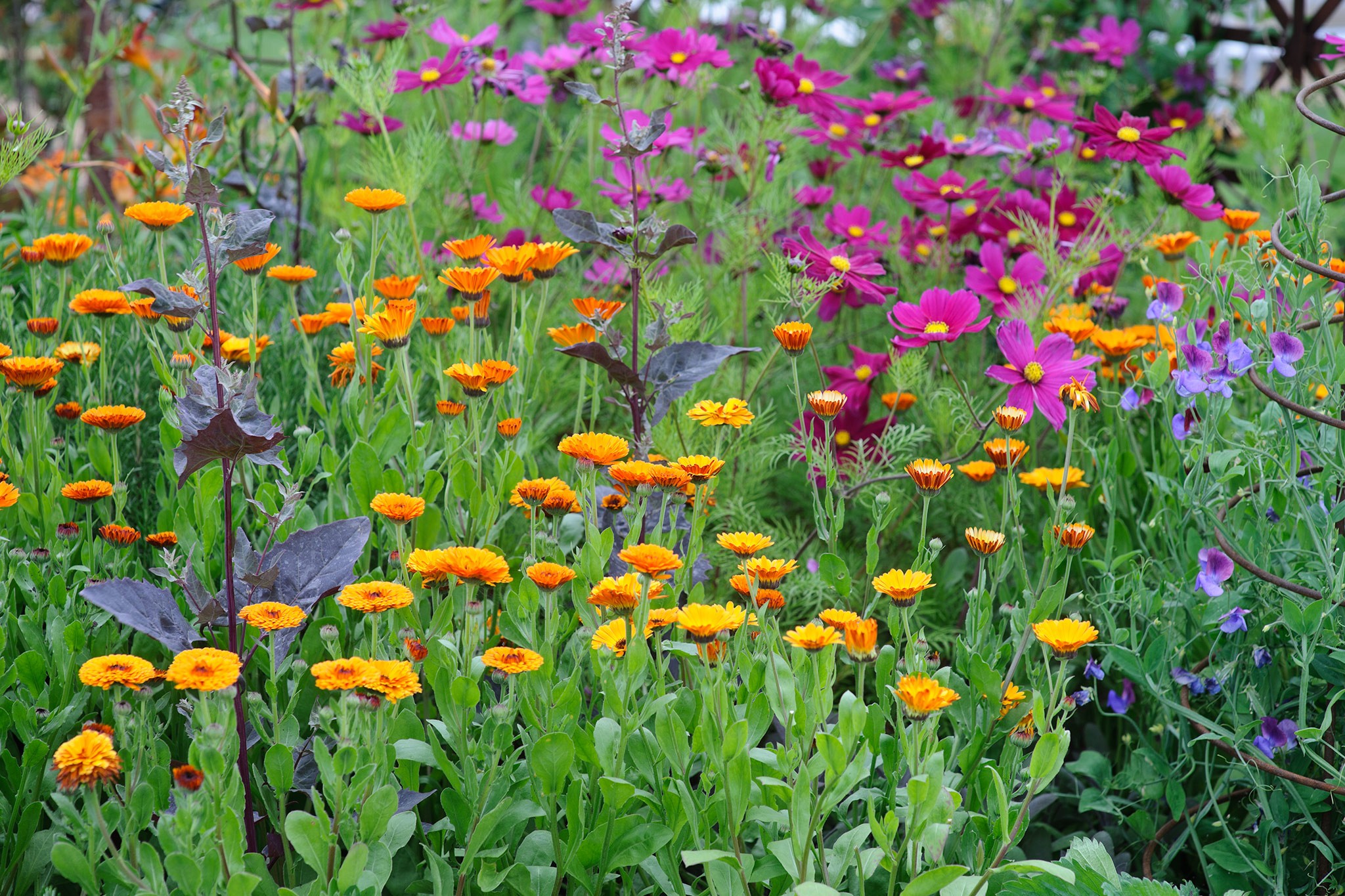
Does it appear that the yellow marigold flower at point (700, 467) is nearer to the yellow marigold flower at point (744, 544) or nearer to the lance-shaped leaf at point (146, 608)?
the yellow marigold flower at point (744, 544)

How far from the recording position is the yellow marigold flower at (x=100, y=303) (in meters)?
1.43

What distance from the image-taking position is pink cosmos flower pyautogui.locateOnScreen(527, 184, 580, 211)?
2.22 m

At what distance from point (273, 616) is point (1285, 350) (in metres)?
1.07

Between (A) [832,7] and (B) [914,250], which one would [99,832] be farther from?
(A) [832,7]

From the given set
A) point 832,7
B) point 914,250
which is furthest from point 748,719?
point 832,7

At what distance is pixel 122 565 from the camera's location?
1275mm

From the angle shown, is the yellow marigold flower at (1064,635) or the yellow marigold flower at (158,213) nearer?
the yellow marigold flower at (1064,635)

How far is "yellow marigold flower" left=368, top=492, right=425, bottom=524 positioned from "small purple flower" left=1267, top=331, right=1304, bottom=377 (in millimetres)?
915

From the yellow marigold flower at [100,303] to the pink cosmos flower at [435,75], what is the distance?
2.72 ft

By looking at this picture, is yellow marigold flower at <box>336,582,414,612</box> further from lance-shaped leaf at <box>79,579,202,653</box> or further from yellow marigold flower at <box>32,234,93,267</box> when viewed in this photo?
yellow marigold flower at <box>32,234,93,267</box>

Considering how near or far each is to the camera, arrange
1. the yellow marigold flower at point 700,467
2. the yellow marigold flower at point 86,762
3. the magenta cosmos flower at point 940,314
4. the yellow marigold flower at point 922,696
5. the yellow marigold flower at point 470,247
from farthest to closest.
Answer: the magenta cosmos flower at point 940,314
the yellow marigold flower at point 470,247
the yellow marigold flower at point 700,467
the yellow marigold flower at point 922,696
the yellow marigold flower at point 86,762

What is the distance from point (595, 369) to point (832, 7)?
5.68 ft

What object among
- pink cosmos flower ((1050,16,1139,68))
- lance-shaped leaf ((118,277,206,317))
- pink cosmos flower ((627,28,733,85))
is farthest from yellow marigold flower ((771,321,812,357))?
pink cosmos flower ((1050,16,1139,68))

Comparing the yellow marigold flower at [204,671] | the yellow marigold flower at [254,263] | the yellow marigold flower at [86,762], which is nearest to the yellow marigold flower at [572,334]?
the yellow marigold flower at [254,263]
